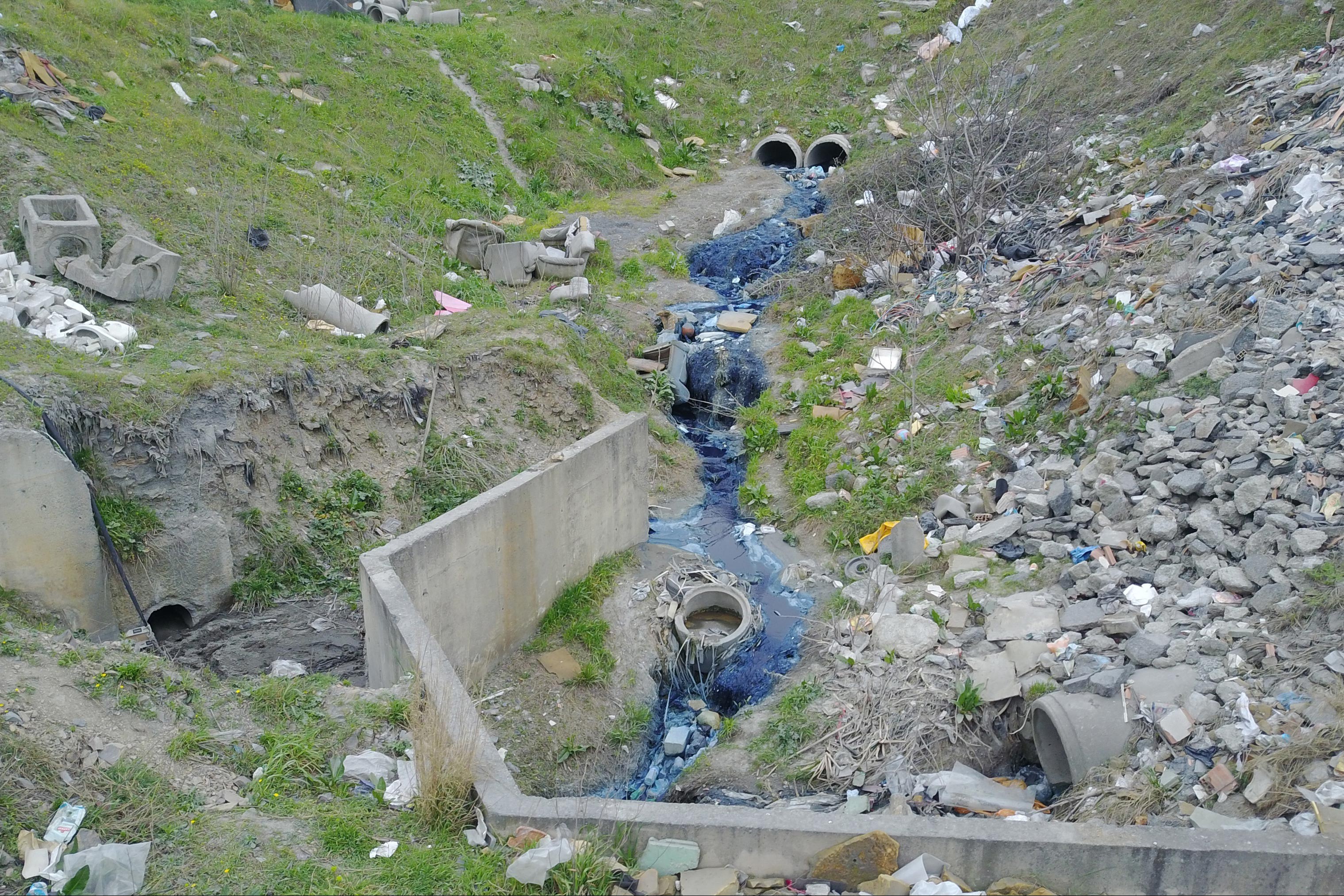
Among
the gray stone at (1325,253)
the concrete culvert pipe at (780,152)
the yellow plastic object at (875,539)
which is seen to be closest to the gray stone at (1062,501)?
the yellow plastic object at (875,539)

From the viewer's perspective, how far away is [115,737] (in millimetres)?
4664

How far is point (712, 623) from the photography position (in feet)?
28.5

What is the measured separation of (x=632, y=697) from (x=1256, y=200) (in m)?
7.73

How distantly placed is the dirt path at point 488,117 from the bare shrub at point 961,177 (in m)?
5.48

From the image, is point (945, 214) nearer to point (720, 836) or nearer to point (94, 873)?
point (720, 836)

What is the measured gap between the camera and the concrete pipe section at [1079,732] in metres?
5.64

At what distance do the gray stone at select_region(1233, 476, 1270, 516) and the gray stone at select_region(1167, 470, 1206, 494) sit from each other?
34 cm

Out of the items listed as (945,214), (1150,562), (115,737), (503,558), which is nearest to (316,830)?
(115,737)

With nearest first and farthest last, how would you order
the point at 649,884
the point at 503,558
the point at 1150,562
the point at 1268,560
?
the point at 649,884 → the point at 1268,560 → the point at 1150,562 → the point at 503,558

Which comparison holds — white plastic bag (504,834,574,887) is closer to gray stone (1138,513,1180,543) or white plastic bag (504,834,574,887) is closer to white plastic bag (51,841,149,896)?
white plastic bag (51,841,149,896)

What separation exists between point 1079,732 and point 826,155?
16.6m

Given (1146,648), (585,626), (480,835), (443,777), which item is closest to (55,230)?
(585,626)

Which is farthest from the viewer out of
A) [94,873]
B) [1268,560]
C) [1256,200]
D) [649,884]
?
[1256,200]

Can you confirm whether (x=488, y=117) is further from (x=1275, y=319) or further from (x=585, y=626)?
(x=1275, y=319)
